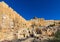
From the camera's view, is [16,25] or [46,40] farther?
[16,25]

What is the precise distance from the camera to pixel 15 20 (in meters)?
36.3

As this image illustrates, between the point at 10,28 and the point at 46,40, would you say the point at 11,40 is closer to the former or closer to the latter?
the point at 46,40

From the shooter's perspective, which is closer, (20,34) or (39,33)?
(39,33)

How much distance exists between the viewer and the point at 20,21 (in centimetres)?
3706

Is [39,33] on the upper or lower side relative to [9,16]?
lower

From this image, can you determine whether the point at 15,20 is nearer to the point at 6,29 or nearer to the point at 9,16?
the point at 9,16

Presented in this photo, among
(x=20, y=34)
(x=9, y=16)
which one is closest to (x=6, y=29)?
(x=9, y=16)

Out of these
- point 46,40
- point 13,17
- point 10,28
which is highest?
point 13,17

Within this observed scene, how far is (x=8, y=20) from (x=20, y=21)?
315cm

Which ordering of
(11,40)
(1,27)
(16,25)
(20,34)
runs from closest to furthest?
1. (11,40)
2. (20,34)
3. (1,27)
4. (16,25)

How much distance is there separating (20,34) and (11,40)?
9.38ft

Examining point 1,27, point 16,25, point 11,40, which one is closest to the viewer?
point 11,40

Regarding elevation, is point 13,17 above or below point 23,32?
above

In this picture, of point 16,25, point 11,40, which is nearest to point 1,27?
point 16,25
